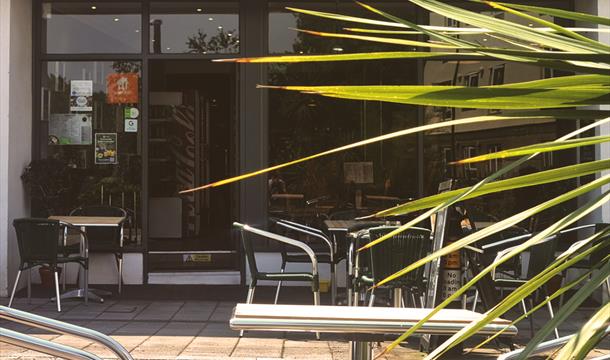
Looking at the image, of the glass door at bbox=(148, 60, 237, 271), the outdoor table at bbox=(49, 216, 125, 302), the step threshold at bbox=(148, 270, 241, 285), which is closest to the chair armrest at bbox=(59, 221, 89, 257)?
the outdoor table at bbox=(49, 216, 125, 302)

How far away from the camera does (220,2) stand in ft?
29.0

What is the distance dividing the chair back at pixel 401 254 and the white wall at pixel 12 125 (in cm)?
435

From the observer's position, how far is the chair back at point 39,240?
22.6 feet

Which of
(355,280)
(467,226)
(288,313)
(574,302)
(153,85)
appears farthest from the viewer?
(153,85)

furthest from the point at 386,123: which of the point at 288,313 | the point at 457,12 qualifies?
the point at 457,12

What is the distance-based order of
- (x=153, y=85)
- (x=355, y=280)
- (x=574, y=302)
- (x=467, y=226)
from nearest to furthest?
(x=574, y=302), (x=355, y=280), (x=467, y=226), (x=153, y=85)

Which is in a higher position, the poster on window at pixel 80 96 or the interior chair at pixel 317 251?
the poster on window at pixel 80 96

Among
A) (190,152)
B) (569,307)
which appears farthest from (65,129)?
(569,307)

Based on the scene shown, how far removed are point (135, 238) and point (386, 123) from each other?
3.10 metres

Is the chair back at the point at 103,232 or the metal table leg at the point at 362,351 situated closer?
the metal table leg at the point at 362,351

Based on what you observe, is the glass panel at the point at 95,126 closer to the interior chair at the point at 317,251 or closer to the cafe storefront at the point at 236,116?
the cafe storefront at the point at 236,116

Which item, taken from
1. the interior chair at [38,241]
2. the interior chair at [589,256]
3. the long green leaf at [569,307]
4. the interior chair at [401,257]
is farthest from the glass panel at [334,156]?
the long green leaf at [569,307]

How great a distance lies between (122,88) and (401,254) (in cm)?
462

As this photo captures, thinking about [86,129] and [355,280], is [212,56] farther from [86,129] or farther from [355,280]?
[355,280]
